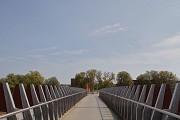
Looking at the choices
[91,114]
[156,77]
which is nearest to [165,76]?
[156,77]

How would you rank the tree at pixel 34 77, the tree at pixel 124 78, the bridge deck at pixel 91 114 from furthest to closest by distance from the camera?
the tree at pixel 124 78, the tree at pixel 34 77, the bridge deck at pixel 91 114

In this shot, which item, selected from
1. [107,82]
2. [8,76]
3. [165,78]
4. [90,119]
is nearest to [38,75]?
[8,76]

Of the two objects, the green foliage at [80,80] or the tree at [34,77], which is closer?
the tree at [34,77]

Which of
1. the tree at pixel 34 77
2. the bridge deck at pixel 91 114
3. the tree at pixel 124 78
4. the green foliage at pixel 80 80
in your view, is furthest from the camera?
the tree at pixel 124 78

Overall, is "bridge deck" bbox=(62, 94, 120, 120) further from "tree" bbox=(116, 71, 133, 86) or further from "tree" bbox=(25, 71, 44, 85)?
"tree" bbox=(116, 71, 133, 86)

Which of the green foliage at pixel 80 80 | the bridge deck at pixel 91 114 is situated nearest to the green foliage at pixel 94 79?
the green foliage at pixel 80 80

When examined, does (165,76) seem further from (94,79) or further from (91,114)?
(91,114)

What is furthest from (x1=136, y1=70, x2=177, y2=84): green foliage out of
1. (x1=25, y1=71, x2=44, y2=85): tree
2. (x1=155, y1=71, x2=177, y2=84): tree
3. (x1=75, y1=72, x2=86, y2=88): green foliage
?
(x1=25, y1=71, x2=44, y2=85): tree

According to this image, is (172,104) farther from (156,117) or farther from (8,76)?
(8,76)

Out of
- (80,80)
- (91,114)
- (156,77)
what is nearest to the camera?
(91,114)

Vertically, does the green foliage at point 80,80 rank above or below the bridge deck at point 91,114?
above

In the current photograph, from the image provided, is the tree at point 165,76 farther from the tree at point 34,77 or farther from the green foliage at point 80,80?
the tree at point 34,77

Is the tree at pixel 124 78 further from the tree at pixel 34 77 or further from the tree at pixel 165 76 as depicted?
the tree at pixel 34 77

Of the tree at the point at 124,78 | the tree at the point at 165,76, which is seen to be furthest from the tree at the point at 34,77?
the tree at the point at 165,76
